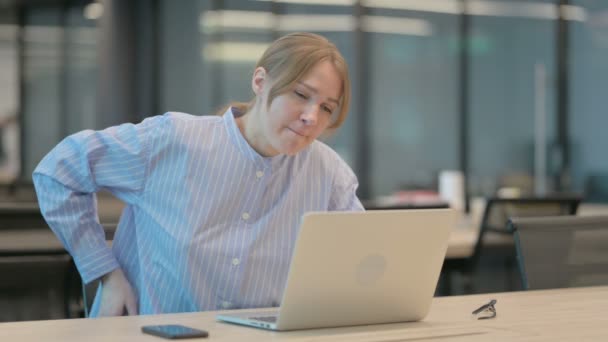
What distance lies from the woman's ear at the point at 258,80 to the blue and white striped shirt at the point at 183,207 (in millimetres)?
103

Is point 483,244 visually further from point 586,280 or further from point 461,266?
point 586,280

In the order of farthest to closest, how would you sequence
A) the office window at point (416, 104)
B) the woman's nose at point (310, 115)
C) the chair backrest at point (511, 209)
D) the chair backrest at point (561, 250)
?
1. the office window at point (416, 104)
2. the chair backrest at point (511, 209)
3. the chair backrest at point (561, 250)
4. the woman's nose at point (310, 115)

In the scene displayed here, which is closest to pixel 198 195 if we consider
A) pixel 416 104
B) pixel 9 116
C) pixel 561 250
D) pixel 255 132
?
pixel 255 132

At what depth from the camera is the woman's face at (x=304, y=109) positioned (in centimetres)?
213

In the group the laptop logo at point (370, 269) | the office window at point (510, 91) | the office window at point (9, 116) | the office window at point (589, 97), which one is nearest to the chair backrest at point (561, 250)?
the laptop logo at point (370, 269)

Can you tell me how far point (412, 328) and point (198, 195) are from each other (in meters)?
0.64

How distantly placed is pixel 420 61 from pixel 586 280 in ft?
22.4

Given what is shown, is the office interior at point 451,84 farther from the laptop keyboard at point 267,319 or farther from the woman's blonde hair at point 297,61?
the laptop keyboard at point 267,319

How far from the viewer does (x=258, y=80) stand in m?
2.25

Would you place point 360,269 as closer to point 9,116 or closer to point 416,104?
point 416,104

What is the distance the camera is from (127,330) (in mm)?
1766

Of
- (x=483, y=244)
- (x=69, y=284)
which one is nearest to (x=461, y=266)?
(x=483, y=244)

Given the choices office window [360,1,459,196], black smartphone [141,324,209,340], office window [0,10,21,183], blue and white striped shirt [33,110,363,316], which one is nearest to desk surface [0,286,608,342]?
black smartphone [141,324,209,340]

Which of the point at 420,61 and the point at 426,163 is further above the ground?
the point at 420,61
